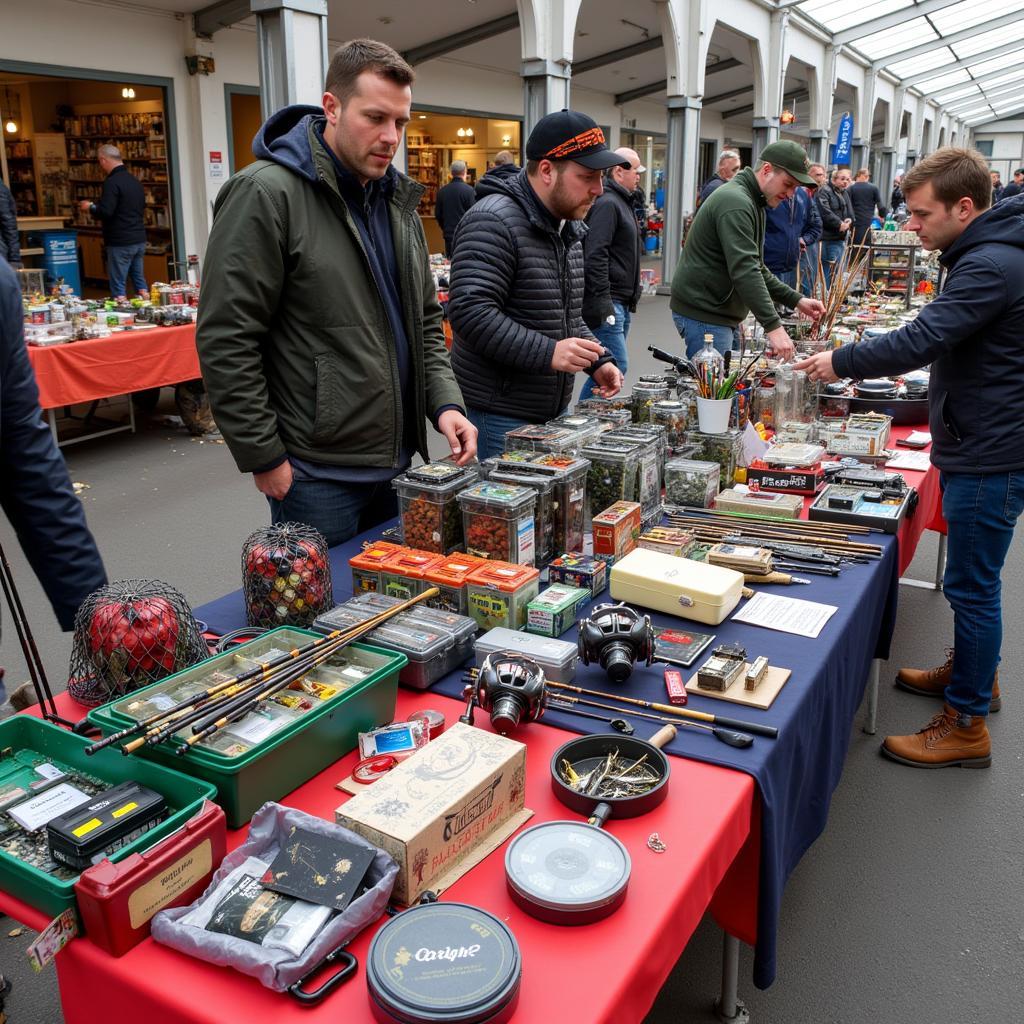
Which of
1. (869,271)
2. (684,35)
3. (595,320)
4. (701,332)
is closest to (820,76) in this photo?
(684,35)

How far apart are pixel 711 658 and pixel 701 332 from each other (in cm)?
309

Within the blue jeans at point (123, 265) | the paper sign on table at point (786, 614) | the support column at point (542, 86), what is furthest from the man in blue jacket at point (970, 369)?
the support column at point (542, 86)

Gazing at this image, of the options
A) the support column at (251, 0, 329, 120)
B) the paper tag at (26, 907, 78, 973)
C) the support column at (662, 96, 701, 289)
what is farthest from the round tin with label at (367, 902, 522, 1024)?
the support column at (662, 96, 701, 289)

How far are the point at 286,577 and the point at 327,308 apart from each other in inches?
27.5

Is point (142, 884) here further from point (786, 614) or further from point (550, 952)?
point (786, 614)

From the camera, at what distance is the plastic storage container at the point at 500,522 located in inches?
76.2

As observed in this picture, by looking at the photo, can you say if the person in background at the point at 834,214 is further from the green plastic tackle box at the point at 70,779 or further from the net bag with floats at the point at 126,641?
the green plastic tackle box at the point at 70,779

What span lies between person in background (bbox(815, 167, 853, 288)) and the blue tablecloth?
924 centimetres

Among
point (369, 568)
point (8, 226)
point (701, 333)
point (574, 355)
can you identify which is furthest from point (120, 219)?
point (369, 568)

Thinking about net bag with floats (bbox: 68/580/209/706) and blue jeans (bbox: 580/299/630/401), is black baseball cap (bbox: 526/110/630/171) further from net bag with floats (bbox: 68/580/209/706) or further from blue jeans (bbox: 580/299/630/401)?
blue jeans (bbox: 580/299/630/401)

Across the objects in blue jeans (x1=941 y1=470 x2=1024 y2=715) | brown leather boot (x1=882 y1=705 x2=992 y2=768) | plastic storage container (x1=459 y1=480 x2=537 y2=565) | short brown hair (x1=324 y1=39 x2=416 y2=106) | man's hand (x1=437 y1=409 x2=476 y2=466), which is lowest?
brown leather boot (x1=882 y1=705 x2=992 y2=768)

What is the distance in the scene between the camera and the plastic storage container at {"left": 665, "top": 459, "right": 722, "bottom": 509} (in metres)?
2.56

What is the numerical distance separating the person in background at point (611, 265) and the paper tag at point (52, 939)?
16.4ft

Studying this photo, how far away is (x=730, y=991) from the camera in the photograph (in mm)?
1870
